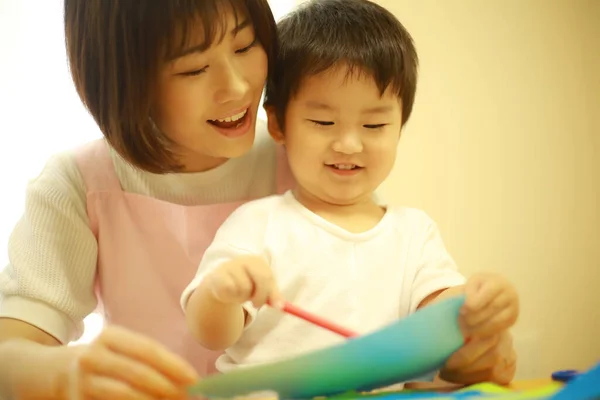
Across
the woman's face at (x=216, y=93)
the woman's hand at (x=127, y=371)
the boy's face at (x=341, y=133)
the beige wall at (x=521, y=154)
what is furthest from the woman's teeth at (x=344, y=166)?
the beige wall at (x=521, y=154)

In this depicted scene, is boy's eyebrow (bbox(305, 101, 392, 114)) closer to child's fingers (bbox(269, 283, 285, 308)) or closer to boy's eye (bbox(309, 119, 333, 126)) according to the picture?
boy's eye (bbox(309, 119, 333, 126))

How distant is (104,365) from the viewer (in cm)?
42

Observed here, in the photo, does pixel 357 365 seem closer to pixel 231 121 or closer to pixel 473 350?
pixel 473 350

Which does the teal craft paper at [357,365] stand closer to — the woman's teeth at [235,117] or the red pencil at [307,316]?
the red pencil at [307,316]

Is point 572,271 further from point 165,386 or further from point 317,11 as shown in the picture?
point 165,386

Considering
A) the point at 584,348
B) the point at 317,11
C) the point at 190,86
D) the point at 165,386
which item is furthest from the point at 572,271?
the point at 165,386

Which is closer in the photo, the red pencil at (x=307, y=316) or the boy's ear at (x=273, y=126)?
the red pencil at (x=307, y=316)

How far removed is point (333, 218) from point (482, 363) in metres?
0.24

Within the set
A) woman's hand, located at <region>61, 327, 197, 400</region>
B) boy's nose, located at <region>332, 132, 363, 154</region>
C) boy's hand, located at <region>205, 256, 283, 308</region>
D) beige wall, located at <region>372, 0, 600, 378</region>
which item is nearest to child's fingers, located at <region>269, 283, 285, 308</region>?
boy's hand, located at <region>205, 256, 283, 308</region>

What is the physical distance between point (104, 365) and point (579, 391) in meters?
0.31

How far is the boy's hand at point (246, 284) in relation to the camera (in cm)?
50

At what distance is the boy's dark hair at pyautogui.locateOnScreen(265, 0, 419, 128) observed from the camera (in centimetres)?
68

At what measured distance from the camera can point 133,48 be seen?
2.10 ft

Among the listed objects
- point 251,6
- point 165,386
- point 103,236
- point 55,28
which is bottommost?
point 165,386
